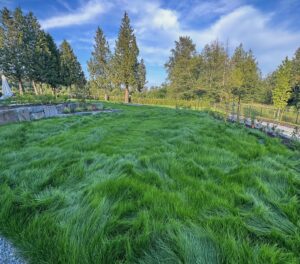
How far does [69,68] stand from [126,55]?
707 cm

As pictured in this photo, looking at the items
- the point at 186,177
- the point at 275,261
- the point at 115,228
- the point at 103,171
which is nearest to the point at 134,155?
the point at 103,171

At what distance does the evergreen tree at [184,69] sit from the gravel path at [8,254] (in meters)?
31.9

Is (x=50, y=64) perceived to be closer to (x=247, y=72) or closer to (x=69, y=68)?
(x=69, y=68)

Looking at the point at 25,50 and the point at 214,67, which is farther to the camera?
the point at 214,67

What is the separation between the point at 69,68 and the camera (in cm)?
2409

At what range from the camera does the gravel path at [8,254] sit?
1.18 meters

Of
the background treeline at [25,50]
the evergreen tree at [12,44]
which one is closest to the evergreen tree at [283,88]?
the background treeline at [25,50]

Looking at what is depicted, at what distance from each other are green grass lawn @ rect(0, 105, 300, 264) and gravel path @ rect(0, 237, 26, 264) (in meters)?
0.05

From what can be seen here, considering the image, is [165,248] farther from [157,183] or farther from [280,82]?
[280,82]

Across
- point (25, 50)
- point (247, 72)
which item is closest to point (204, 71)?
point (247, 72)

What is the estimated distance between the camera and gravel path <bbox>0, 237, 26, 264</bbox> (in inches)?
46.6

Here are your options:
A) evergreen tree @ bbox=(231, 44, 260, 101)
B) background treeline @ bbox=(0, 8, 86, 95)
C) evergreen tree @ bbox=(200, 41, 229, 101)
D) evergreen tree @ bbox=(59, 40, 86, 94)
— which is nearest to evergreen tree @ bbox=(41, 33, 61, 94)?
background treeline @ bbox=(0, 8, 86, 95)

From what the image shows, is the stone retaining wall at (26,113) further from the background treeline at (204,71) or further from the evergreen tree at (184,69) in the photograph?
the evergreen tree at (184,69)

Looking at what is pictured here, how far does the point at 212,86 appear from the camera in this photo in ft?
102
